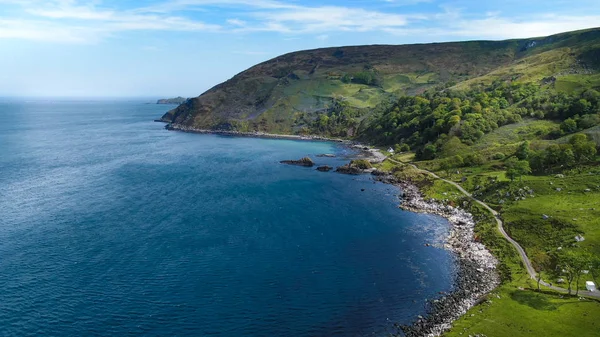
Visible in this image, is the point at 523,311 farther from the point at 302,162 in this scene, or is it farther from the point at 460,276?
the point at 302,162

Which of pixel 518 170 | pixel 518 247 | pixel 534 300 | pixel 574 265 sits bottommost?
pixel 534 300

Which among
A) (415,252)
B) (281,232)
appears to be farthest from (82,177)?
(415,252)

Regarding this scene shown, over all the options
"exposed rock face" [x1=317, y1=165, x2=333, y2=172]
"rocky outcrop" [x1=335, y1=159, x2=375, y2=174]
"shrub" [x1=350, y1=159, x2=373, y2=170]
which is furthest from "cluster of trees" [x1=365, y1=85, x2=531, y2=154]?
"exposed rock face" [x1=317, y1=165, x2=333, y2=172]

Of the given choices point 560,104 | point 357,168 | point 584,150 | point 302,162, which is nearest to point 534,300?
point 584,150

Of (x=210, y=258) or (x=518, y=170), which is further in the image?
(x=518, y=170)

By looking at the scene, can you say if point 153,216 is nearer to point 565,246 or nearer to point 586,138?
point 565,246

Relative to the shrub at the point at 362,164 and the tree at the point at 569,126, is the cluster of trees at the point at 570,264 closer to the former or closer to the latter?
the tree at the point at 569,126

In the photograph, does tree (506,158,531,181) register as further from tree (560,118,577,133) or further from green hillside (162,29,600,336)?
tree (560,118,577,133)
